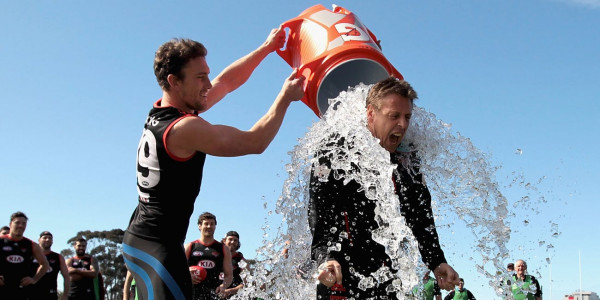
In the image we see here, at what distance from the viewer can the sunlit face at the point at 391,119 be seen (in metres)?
3.62

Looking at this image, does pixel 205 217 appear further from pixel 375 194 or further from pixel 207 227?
pixel 375 194

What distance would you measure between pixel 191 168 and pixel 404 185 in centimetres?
135

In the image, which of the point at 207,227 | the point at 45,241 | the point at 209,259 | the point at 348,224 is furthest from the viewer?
the point at 45,241

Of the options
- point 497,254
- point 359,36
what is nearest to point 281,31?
point 359,36

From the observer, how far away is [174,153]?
3.17 m

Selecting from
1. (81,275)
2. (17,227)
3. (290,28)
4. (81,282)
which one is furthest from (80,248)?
(290,28)

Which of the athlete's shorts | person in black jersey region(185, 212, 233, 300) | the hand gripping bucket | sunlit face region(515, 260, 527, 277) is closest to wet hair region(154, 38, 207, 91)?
the athlete's shorts

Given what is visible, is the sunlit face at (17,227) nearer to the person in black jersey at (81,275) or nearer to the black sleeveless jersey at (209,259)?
the person in black jersey at (81,275)

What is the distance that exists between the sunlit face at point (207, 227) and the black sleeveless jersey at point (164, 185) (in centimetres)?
→ 620

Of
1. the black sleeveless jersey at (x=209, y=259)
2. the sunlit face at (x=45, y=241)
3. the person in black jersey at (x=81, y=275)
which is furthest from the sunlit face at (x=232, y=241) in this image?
the sunlit face at (x=45, y=241)

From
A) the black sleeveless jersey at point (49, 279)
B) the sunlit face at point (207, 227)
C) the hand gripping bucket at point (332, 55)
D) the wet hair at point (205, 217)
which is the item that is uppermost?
the hand gripping bucket at point (332, 55)

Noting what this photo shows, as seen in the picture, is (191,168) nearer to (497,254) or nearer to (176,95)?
(176,95)

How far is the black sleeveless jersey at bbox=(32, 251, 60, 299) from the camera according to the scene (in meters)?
11.6

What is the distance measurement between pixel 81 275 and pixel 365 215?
10931 millimetres
